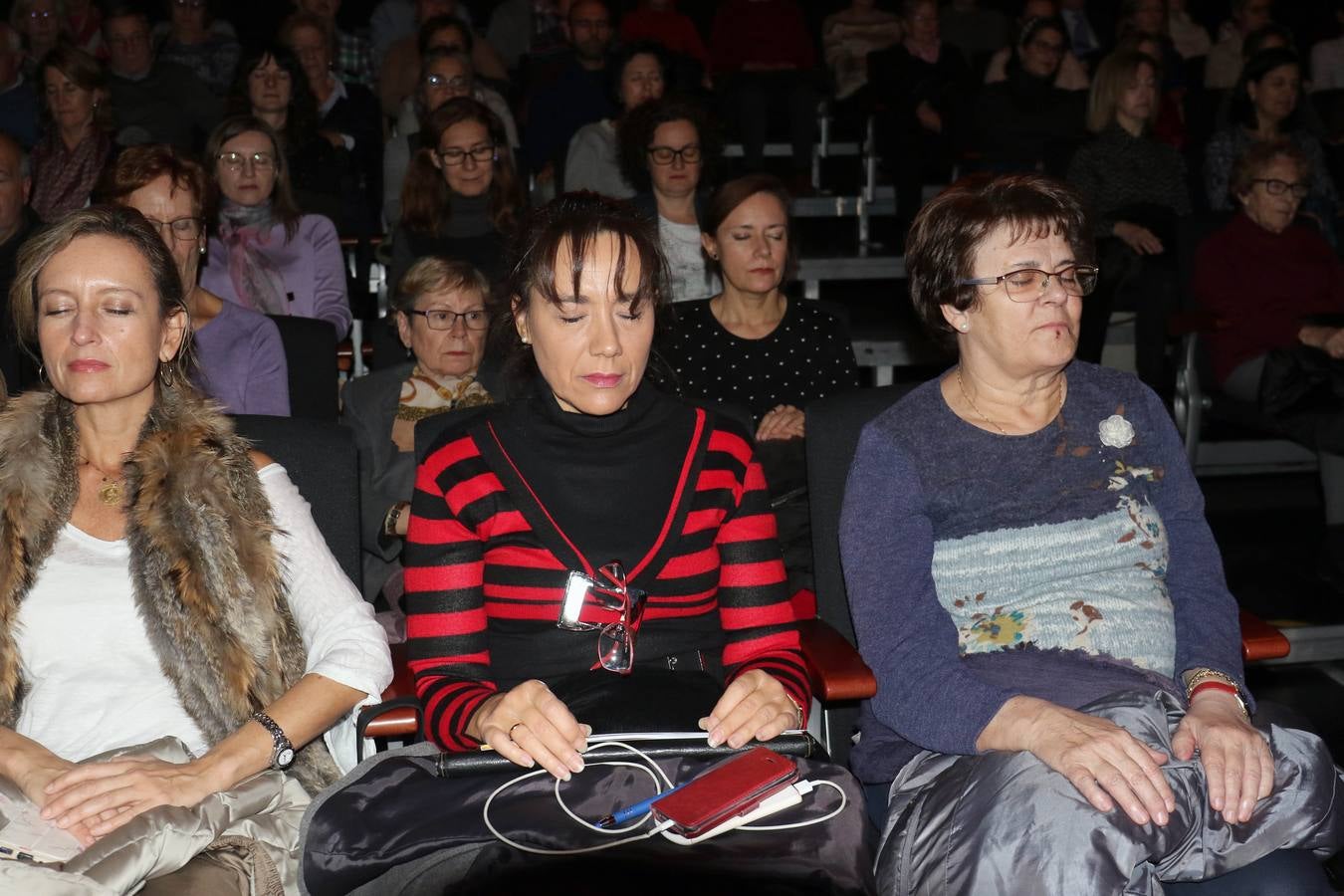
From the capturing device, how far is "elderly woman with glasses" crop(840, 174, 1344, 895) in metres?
1.66

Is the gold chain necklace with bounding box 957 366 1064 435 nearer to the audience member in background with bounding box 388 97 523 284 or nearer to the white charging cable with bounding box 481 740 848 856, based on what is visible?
the white charging cable with bounding box 481 740 848 856

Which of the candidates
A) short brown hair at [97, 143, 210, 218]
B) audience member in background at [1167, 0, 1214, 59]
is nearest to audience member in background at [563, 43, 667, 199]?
short brown hair at [97, 143, 210, 218]

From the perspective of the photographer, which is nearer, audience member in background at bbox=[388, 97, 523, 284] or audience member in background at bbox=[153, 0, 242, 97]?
audience member in background at bbox=[388, 97, 523, 284]

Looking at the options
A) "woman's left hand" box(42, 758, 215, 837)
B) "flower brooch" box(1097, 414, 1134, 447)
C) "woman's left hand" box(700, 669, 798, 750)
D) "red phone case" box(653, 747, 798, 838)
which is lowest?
"woman's left hand" box(42, 758, 215, 837)

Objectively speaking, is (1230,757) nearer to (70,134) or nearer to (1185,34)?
(70,134)

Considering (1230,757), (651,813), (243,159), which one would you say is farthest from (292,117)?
(1230,757)

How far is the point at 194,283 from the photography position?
2906mm

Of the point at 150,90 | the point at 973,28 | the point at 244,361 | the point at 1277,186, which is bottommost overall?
the point at 244,361

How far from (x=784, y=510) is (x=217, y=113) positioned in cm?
399

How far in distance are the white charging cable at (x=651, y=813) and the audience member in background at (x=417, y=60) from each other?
188 inches

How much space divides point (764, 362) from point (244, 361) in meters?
1.18

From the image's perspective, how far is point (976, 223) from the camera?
1.97 meters

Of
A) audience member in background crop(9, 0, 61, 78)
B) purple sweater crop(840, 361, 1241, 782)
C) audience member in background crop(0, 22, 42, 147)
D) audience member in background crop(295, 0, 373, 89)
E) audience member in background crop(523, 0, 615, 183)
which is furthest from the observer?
audience member in background crop(295, 0, 373, 89)

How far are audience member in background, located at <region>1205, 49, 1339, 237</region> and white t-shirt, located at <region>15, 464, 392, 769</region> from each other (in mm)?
4668
